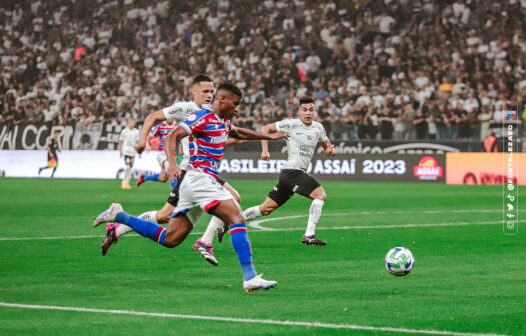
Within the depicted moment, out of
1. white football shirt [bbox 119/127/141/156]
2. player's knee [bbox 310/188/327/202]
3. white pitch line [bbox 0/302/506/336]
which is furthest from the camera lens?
white football shirt [bbox 119/127/141/156]

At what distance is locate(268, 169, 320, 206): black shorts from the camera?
1293 cm

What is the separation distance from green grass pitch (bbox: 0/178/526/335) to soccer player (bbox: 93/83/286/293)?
0.48 metres

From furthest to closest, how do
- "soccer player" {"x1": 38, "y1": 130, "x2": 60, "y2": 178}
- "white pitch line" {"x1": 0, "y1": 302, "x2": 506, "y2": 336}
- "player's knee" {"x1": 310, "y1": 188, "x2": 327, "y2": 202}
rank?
"soccer player" {"x1": 38, "y1": 130, "x2": 60, "y2": 178} → "player's knee" {"x1": 310, "y1": 188, "x2": 327, "y2": 202} → "white pitch line" {"x1": 0, "y1": 302, "x2": 506, "y2": 336}

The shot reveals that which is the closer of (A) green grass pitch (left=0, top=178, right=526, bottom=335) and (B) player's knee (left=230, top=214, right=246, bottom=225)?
(A) green grass pitch (left=0, top=178, right=526, bottom=335)

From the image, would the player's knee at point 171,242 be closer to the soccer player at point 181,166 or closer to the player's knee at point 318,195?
the soccer player at point 181,166

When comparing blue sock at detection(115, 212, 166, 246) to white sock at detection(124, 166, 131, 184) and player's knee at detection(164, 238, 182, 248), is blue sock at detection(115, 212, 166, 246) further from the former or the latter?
white sock at detection(124, 166, 131, 184)

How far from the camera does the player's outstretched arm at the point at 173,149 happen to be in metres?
8.11

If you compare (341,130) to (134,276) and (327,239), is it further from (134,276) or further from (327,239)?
(134,276)

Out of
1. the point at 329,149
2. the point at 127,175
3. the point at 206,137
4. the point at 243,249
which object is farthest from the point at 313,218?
the point at 127,175

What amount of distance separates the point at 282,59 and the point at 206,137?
26.5 meters

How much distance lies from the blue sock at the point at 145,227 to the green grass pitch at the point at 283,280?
0.42 meters

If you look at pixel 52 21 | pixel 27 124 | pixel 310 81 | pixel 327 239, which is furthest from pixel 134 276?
pixel 52 21

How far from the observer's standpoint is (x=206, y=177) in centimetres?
827

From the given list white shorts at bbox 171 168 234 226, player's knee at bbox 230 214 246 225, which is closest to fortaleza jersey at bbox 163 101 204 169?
white shorts at bbox 171 168 234 226
